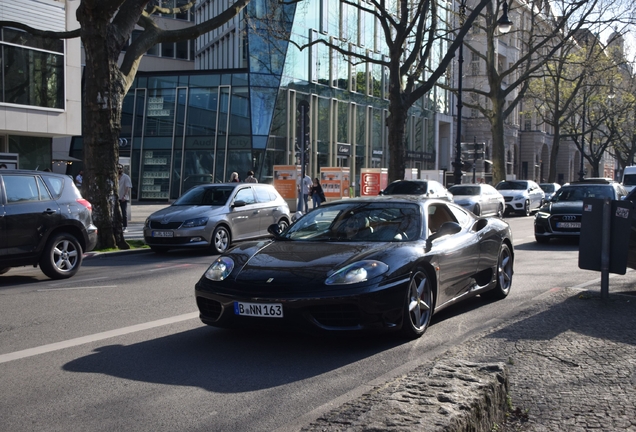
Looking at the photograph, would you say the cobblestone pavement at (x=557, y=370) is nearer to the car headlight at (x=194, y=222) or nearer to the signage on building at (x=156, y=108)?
the car headlight at (x=194, y=222)

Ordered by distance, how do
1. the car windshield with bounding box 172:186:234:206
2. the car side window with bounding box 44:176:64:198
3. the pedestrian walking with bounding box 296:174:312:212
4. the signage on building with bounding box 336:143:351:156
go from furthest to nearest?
the signage on building with bounding box 336:143:351:156, the pedestrian walking with bounding box 296:174:312:212, the car windshield with bounding box 172:186:234:206, the car side window with bounding box 44:176:64:198

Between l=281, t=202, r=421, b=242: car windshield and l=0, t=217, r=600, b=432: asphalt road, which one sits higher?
l=281, t=202, r=421, b=242: car windshield

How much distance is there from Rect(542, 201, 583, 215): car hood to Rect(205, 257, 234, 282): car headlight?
12.6m

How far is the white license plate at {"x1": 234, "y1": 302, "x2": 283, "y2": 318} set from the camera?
6129 mm

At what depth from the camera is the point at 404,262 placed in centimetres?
662

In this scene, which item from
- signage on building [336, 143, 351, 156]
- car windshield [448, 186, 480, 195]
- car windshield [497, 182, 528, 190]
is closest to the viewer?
car windshield [448, 186, 480, 195]

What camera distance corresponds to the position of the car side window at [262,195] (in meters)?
17.5

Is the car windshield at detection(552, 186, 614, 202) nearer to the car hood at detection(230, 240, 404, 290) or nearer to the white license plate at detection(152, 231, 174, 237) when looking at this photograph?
the white license plate at detection(152, 231, 174, 237)

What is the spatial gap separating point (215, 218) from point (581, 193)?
9.32 meters

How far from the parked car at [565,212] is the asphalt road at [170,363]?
7.99 meters

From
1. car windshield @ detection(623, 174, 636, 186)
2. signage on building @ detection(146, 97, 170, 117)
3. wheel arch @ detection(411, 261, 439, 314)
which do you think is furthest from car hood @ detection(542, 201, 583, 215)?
signage on building @ detection(146, 97, 170, 117)

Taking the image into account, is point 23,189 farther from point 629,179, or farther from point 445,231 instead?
point 629,179

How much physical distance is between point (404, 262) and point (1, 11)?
22.9 meters

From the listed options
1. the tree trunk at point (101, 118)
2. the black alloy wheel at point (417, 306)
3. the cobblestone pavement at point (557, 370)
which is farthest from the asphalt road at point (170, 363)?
the tree trunk at point (101, 118)
